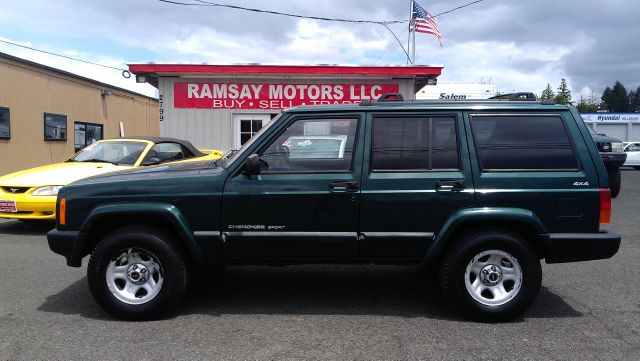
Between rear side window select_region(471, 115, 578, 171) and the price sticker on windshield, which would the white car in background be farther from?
the price sticker on windshield

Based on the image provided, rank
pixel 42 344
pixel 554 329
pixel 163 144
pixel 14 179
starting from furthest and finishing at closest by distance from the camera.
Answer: pixel 163 144 < pixel 14 179 < pixel 554 329 < pixel 42 344

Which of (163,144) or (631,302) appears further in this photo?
(163,144)

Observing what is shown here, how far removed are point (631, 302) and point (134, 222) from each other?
15.0ft

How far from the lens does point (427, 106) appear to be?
14.3 feet

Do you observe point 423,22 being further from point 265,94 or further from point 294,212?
point 294,212

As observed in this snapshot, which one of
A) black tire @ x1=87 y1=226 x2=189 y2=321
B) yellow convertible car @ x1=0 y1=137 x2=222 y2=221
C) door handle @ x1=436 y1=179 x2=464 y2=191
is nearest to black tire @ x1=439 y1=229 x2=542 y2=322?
door handle @ x1=436 y1=179 x2=464 y2=191

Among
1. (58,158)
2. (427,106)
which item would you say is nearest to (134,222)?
(427,106)

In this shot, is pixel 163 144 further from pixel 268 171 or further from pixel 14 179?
pixel 268 171

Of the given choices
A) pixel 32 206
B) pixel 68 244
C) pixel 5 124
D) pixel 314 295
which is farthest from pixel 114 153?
pixel 5 124

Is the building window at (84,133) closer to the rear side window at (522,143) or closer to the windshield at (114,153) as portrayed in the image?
the windshield at (114,153)

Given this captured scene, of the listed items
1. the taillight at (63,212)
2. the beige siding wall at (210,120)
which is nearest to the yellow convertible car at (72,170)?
the taillight at (63,212)

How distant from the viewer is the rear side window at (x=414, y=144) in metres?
4.21

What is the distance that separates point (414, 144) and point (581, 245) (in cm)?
158

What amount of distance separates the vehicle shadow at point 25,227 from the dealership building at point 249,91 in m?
4.61
